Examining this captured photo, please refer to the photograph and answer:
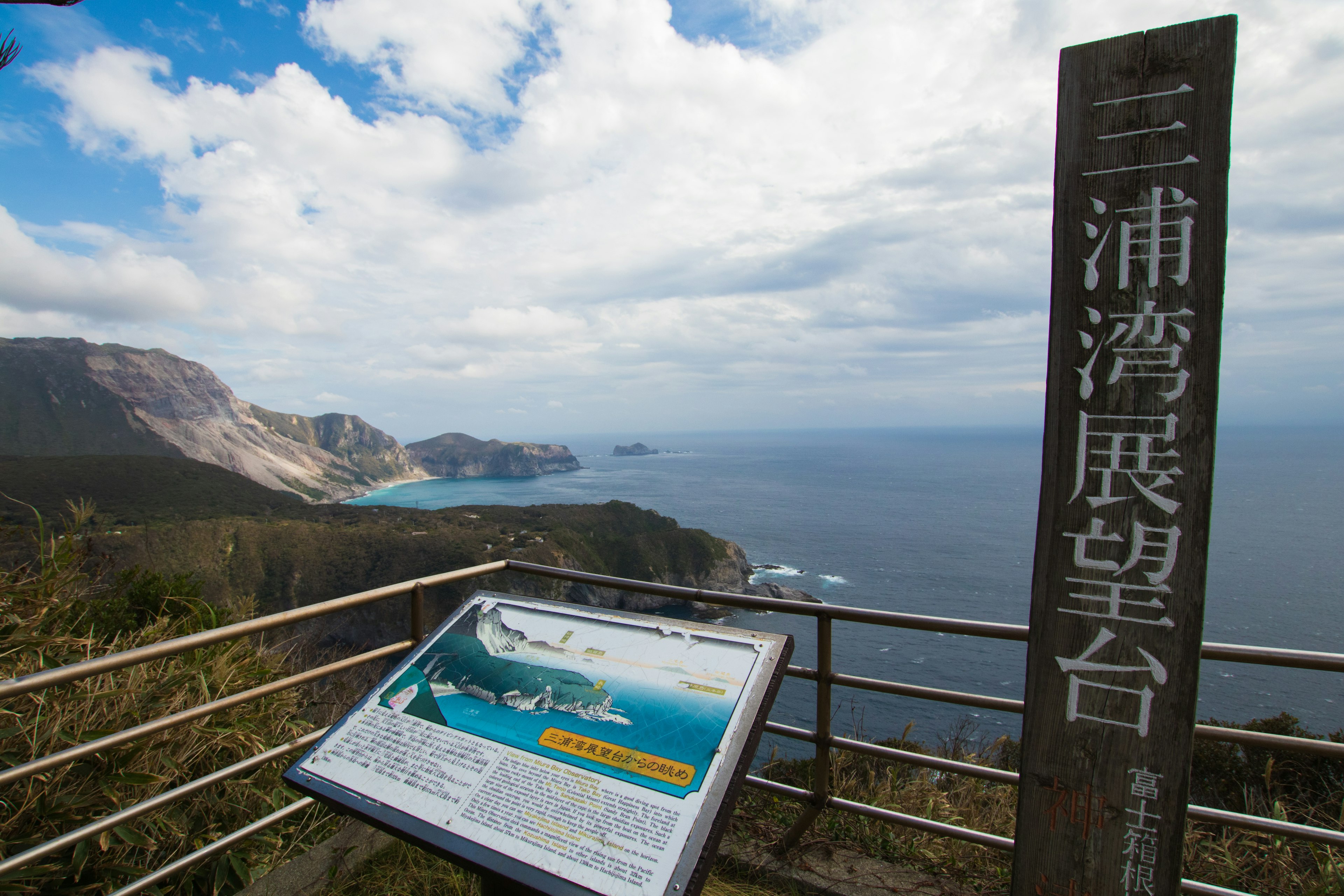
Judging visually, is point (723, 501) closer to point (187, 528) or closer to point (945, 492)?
point (945, 492)

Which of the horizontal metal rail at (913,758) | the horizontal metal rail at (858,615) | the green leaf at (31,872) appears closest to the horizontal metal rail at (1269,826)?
the horizontal metal rail at (913,758)

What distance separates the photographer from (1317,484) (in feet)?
294

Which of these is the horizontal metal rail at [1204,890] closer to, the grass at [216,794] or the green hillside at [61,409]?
the grass at [216,794]

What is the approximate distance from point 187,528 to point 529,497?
54.9 m

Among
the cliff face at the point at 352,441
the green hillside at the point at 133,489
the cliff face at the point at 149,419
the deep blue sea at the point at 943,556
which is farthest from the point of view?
the cliff face at the point at 352,441

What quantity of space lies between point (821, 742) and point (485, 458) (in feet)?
420

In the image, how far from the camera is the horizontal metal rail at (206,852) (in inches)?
63.4

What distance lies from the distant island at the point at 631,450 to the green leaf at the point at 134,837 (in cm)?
17389

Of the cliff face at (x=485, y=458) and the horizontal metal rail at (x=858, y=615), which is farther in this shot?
the cliff face at (x=485, y=458)

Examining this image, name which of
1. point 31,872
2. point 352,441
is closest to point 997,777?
point 31,872

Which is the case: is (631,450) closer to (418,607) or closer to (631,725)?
(418,607)

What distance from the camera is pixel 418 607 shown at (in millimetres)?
2227

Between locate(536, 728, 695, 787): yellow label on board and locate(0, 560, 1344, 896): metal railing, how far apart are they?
1.25ft

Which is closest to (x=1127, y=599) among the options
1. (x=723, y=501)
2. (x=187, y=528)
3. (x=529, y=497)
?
(x=187, y=528)
